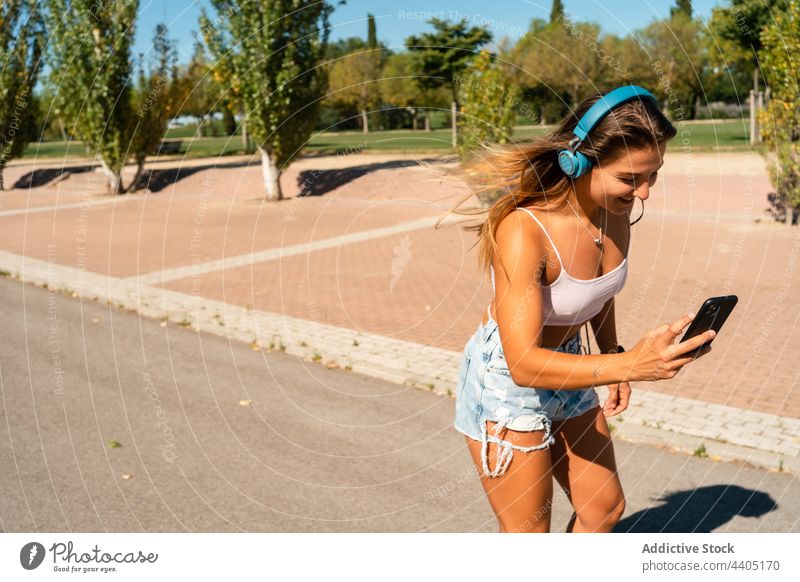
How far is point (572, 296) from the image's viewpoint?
2.88 metres

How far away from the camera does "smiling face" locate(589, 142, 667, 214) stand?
2676mm

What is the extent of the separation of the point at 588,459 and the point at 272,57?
19465 millimetres

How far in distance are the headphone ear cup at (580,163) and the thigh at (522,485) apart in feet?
3.16

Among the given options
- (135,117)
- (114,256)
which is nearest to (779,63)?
(114,256)

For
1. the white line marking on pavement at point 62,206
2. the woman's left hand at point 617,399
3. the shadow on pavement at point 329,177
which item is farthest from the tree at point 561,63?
the woman's left hand at point 617,399

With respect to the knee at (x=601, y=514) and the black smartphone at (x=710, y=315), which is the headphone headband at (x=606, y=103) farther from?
the knee at (x=601, y=514)

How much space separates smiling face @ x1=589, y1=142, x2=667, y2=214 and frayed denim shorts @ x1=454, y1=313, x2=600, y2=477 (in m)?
0.61

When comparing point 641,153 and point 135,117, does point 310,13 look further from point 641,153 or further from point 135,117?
point 641,153

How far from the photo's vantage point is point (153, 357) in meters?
8.77

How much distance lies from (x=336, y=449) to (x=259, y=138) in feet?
60.6

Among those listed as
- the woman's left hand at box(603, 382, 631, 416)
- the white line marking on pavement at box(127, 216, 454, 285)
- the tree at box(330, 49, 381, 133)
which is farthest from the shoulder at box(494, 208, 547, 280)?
the tree at box(330, 49, 381, 133)

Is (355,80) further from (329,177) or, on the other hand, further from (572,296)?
(572,296)

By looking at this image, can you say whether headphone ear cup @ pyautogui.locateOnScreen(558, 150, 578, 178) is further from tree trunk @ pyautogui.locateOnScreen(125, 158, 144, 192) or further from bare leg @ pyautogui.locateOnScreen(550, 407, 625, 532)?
tree trunk @ pyautogui.locateOnScreen(125, 158, 144, 192)

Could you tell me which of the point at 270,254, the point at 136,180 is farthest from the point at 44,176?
the point at 270,254
